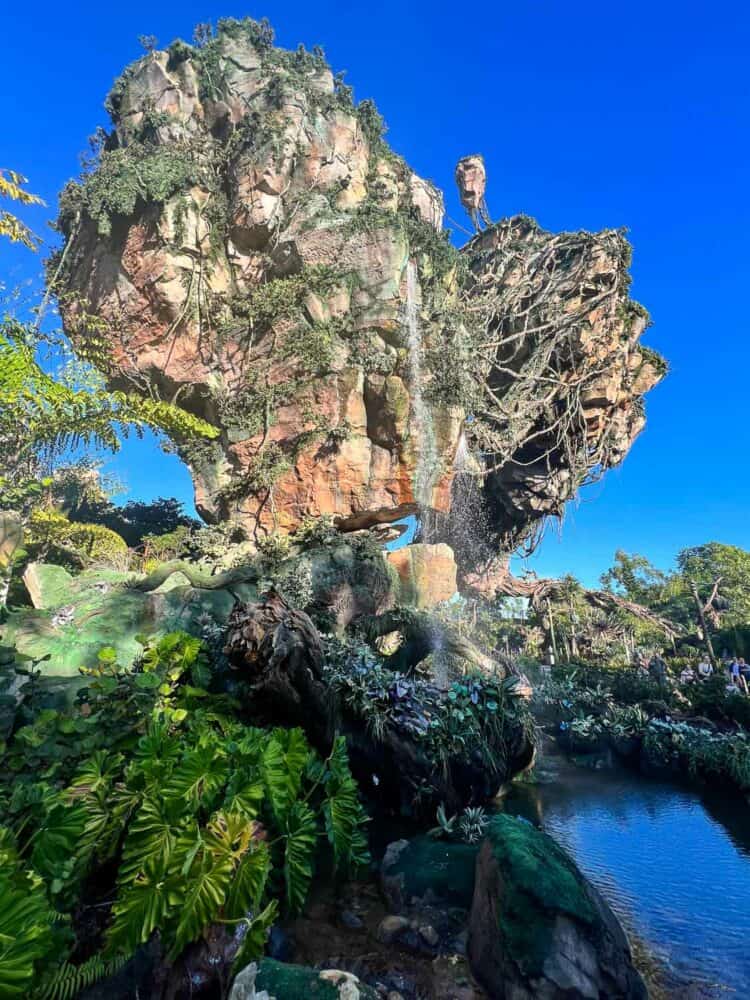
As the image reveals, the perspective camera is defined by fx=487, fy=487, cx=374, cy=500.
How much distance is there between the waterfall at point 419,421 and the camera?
15039 mm

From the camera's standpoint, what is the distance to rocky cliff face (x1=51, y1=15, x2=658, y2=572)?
550 inches

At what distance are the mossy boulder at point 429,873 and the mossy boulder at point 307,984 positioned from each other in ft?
4.96

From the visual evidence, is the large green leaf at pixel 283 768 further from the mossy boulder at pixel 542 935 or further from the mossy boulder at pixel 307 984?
the mossy boulder at pixel 542 935

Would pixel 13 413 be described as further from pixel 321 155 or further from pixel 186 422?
pixel 321 155

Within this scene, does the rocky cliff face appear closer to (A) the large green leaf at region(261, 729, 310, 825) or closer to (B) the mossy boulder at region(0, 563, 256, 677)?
(B) the mossy boulder at region(0, 563, 256, 677)

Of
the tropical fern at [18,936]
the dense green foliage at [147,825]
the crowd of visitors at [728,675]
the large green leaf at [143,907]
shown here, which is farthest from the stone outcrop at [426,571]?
the tropical fern at [18,936]

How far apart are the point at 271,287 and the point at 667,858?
49.2ft

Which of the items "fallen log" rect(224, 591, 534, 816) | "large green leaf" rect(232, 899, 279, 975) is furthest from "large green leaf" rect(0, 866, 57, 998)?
"fallen log" rect(224, 591, 534, 816)

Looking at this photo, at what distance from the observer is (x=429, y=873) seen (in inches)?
140

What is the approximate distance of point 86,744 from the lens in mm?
3262

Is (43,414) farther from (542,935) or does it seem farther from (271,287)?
(542,935)

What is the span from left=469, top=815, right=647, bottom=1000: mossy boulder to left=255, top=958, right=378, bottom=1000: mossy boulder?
2.92 feet

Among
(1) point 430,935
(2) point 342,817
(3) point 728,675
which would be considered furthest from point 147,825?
(3) point 728,675

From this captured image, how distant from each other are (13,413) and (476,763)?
9.34m
